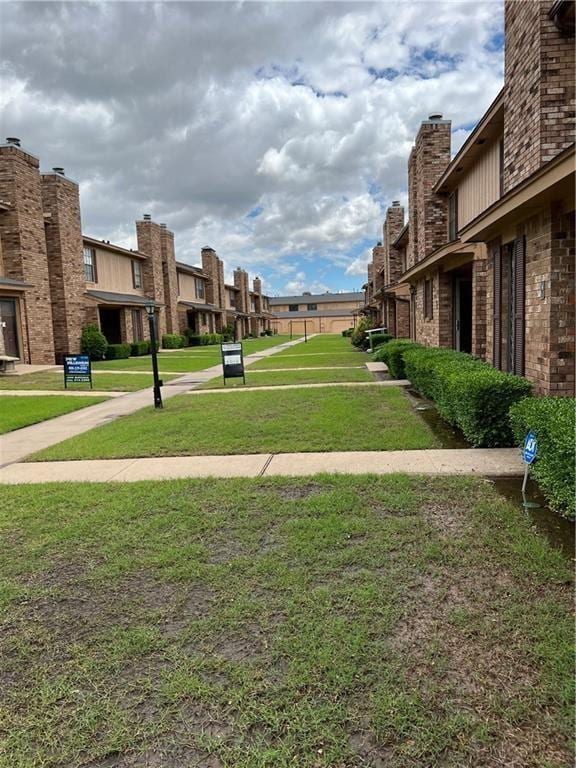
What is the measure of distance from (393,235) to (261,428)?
809 inches

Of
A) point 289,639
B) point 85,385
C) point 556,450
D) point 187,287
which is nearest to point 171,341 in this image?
point 187,287

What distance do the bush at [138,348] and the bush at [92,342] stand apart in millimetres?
3327

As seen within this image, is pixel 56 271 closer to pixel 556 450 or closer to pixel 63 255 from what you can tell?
pixel 63 255

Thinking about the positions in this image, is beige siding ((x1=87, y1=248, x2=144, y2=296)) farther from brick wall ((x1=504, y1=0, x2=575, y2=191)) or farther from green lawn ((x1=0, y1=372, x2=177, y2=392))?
brick wall ((x1=504, y1=0, x2=575, y2=191))

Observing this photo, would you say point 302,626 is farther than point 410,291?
No

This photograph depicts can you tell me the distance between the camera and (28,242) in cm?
2242

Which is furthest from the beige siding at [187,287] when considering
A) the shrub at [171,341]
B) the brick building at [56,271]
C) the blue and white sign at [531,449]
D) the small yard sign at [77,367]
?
the blue and white sign at [531,449]

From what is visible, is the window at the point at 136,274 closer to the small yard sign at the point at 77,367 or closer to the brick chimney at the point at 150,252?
the brick chimney at the point at 150,252

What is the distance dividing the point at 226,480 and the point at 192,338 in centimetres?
3711

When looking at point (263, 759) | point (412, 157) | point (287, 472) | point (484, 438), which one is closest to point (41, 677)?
point (263, 759)

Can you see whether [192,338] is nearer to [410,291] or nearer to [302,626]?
[410,291]

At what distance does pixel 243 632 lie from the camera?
9.62 ft

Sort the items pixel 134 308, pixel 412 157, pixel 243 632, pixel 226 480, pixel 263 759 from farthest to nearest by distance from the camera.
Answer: pixel 134 308
pixel 412 157
pixel 226 480
pixel 243 632
pixel 263 759

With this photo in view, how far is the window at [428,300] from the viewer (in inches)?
605
